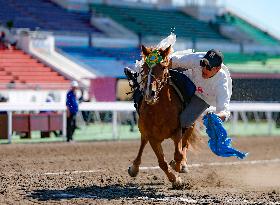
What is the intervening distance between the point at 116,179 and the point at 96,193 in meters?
1.77

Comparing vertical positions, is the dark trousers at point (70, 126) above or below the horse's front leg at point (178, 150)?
below

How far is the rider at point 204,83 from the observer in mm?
9516

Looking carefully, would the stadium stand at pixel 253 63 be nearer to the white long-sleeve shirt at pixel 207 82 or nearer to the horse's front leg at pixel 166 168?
the white long-sleeve shirt at pixel 207 82

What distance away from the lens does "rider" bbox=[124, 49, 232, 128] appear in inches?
375

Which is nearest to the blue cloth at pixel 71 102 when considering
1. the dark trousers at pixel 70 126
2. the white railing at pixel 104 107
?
the dark trousers at pixel 70 126

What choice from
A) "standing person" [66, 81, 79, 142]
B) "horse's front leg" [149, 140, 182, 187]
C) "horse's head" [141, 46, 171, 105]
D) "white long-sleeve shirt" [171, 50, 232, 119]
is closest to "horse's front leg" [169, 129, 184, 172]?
"horse's front leg" [149, 140, 182, 187]

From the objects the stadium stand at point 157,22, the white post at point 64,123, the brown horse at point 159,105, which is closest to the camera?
the brown horse at point 159,105

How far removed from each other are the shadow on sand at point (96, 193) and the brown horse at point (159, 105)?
569mm

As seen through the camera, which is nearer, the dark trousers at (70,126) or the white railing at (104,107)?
the white railing at (104,107)

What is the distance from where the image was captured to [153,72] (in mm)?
9031

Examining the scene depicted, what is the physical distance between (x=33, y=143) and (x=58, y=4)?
80.1 feet

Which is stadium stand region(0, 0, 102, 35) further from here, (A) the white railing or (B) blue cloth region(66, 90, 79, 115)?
(B) blue cloth region(66, 90, 79, 115)

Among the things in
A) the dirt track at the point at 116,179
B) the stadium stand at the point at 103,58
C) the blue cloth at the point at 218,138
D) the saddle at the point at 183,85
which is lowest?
the stadium stand at the point at 103,58

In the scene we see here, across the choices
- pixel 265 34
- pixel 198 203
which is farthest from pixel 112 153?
pixel 265 34
